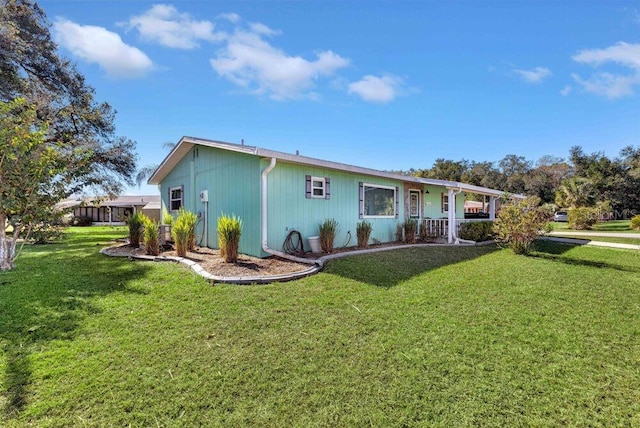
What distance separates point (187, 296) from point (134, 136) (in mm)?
15555

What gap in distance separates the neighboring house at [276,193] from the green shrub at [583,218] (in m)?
14.5

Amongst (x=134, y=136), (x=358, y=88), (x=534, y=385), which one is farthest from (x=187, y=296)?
(x=134, y=136)

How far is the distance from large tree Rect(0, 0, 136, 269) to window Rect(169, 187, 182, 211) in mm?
2465

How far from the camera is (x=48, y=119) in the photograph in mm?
12398

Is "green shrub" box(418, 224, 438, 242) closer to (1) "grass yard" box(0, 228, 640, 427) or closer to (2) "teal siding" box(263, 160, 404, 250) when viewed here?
(2) "teal siding" box(263, 160, 404, 250)

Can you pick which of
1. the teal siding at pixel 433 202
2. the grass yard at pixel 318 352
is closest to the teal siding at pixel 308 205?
the grass yard at pixel 318 352

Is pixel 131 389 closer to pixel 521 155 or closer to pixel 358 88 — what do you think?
pixel 358 88

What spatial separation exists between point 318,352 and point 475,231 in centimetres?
1140

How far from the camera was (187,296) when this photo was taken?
196 inches

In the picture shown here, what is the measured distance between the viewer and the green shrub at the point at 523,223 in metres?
9.52

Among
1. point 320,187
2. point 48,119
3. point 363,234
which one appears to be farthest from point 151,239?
point 48,119

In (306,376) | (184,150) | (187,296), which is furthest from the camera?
(184,150)

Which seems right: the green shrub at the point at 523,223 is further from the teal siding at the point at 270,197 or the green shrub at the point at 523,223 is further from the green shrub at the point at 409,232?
the teal siding at the point at 270,197

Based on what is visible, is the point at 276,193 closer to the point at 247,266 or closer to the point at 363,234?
the point at 247,266
